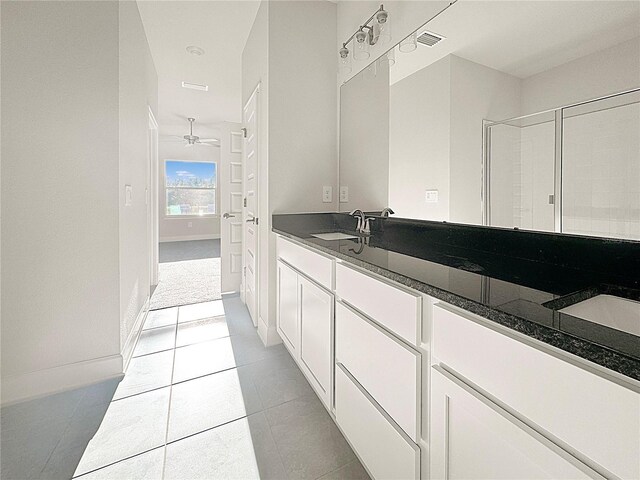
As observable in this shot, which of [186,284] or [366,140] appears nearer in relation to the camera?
[366,140]

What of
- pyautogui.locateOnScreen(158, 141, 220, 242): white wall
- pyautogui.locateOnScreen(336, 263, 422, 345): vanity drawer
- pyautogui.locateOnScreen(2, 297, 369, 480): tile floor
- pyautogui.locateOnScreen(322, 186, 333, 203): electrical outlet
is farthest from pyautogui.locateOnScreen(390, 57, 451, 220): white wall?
pyautogui.locateOnScreen(158, 141, 220, 242): white wall

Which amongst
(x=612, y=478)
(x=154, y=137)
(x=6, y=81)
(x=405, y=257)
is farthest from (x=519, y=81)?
(x=154, y=137)

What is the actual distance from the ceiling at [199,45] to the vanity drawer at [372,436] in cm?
269

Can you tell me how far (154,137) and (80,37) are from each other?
6.91 ft

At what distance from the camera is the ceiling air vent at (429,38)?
144 cm

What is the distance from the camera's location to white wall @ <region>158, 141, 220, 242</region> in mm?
7621

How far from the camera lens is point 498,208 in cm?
113

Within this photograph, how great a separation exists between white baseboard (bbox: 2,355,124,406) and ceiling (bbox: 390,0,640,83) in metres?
2.42

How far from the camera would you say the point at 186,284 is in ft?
13.6

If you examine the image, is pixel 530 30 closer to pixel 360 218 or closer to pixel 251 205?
pixel 360 218

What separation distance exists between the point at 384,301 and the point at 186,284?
3720 mm

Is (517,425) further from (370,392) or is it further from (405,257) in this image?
(405,257)

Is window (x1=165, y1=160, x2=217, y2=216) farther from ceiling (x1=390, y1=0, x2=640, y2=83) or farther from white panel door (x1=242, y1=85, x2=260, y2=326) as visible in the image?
ceiling (x1=390, y1=0, x2=640, y2=83)

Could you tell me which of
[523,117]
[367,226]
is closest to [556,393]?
[523,117]
